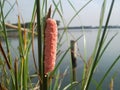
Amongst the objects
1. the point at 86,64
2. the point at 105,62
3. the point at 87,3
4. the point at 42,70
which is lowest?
the point at 105,62

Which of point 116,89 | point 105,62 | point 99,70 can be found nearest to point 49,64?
point 116,89

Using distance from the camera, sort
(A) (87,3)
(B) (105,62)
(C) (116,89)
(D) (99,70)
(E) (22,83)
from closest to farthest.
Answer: (E) (22,83), (A) (87,3), (C) (116,89), (D) (99,70), (B) (105,62)

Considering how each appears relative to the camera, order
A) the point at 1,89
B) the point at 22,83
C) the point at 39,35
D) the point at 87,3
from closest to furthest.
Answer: the point at 39,35 → the point at 1,89 → the point at 22,83 → the point at 87,3

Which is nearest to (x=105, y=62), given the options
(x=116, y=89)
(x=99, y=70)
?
(x=99, y=70)

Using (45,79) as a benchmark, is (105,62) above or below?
below

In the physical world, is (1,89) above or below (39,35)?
below

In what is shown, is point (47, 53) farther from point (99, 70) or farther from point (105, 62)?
point (105, 62)

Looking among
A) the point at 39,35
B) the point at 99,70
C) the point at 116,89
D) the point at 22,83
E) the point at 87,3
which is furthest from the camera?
the point at 99,70

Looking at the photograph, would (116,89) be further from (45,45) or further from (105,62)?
(45,45)

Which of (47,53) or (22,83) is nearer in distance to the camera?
(47,53)
